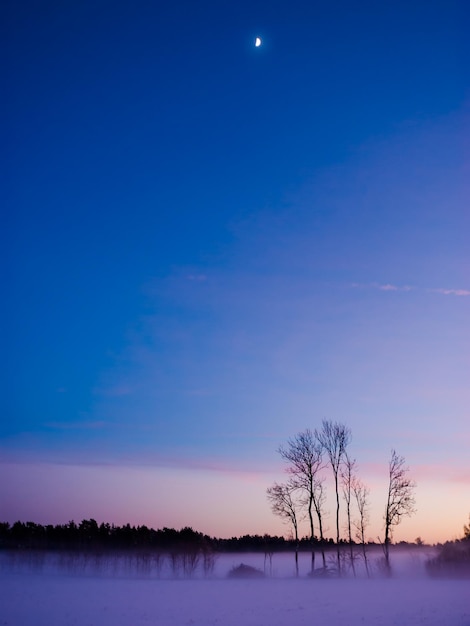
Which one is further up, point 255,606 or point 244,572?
point 255,606

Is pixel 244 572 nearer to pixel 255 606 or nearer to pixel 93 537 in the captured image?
pixel 255 606

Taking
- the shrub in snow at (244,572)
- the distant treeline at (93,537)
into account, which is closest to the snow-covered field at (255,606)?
the shrub in snow at (244,572)

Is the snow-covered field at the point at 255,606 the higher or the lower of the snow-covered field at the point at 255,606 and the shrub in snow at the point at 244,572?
the higher

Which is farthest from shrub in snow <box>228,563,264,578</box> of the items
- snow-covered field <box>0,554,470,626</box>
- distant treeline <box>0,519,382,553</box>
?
distant treeline <box>0,519,382,553</box>

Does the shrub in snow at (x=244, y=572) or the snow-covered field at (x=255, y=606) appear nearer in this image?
the snow-covered field at (x=255, y=606)

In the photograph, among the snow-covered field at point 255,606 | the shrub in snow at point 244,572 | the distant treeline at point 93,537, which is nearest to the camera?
the snow-covered field at point 255,606

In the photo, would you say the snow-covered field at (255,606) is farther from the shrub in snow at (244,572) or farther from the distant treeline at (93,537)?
the distant treeline at (93,537)

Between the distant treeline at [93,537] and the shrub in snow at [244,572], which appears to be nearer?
the shrub in snow at [244,572]

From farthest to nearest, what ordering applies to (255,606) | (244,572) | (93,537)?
(93,537), (244,572), (255,606)

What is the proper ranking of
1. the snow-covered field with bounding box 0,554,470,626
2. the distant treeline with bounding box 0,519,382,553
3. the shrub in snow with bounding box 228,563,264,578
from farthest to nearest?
the distant treeline with bounding box 0,519,382,553 < the shrub in snow with bounding box 228,563,264,578 < the snow-covered field with bounding box 0,554,470,626

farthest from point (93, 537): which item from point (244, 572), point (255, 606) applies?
point (255, 606)

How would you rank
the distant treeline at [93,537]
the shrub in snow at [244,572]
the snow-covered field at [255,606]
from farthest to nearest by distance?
the distant treeline at [93,537] → the shrub in snow at [244,572] → the snow-covered field at [255,606]

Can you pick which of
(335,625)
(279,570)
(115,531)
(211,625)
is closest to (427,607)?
(335,625)

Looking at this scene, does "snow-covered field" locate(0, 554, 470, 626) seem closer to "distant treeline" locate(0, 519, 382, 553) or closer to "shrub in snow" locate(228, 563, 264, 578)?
"shrub in snow" locate(228, 563, 264, 578)
